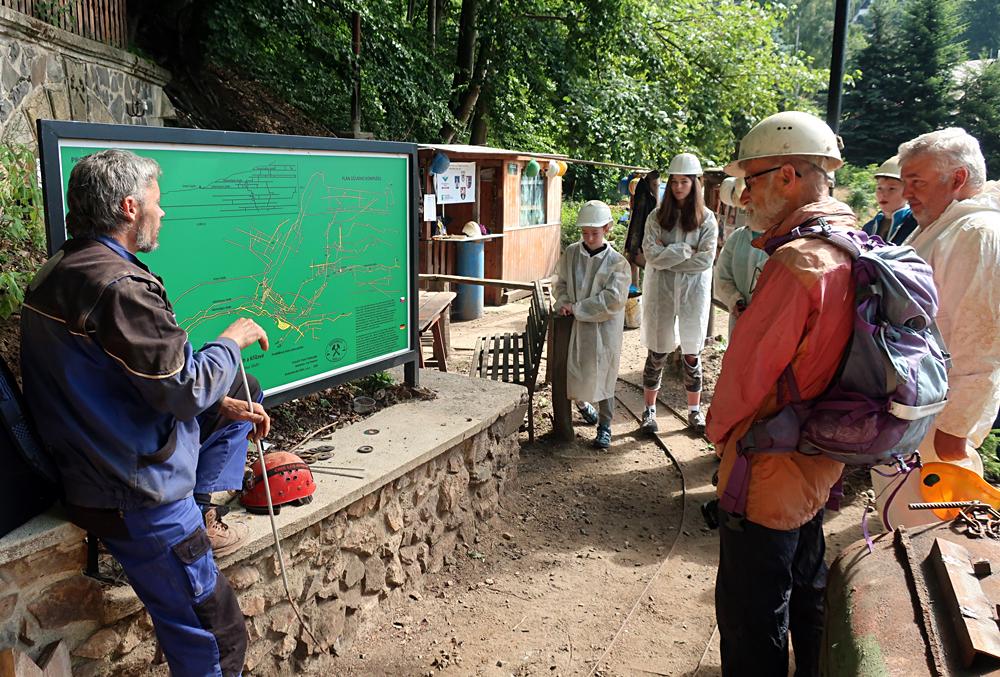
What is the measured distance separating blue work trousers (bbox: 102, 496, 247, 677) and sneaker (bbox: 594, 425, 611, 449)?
13.2 feet

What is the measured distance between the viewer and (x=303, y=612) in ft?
10.4

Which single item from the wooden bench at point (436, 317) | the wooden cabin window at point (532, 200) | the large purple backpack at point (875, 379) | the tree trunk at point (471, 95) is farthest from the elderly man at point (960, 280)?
the tree trunk at point (471, 95)

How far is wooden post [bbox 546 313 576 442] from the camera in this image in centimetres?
592

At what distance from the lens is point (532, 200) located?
1471 cm

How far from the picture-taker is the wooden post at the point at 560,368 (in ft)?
19.4

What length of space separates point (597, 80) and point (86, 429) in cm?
1544

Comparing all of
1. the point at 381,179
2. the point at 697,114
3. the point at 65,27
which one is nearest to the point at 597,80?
the point at 697,114

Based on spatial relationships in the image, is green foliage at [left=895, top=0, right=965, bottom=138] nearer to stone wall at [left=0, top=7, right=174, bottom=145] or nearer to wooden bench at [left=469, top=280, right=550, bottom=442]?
wooden bench at [left=469, top=280, right=550, bottom=442]

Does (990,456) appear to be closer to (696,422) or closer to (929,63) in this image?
(696,422)

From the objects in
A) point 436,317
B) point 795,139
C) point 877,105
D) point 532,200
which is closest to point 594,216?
point 436,317

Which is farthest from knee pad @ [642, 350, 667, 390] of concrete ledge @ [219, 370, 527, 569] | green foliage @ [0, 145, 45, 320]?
green foliage @ [0, 145, 45, 320]

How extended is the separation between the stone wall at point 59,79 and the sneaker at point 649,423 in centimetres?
545

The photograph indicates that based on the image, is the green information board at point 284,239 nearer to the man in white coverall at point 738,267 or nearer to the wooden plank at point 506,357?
the wooden plank at point 506,357

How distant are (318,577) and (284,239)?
1520 mm
